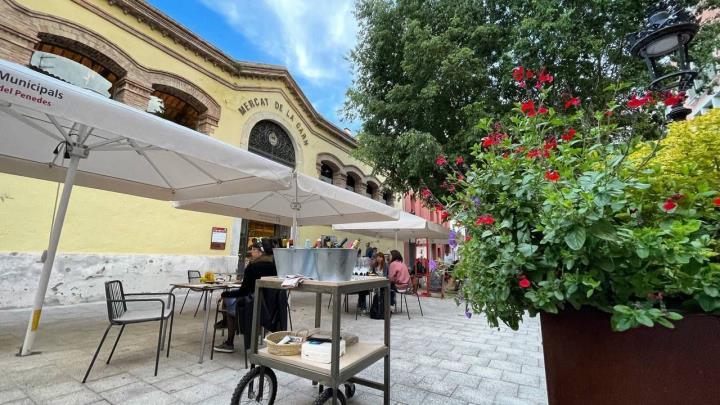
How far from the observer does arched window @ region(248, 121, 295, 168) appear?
9.86 meters

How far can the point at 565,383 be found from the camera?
133 cm

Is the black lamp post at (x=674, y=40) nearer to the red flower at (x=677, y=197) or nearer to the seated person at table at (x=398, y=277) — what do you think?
the red flower at (x=677, y=197)

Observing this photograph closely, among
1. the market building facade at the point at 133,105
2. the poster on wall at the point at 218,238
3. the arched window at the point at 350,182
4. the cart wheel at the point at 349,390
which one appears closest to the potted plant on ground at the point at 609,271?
the cart wheel at the point at 349,390

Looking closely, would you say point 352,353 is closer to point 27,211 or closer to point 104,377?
point 104,377

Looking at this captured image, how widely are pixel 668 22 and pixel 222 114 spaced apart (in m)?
9.11

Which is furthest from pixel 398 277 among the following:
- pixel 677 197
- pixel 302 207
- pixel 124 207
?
pixel 124 207

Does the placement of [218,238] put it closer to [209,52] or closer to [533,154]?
[209,52]

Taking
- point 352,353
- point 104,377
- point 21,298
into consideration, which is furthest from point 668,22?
point 21,298

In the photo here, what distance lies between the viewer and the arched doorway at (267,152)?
9.34 m

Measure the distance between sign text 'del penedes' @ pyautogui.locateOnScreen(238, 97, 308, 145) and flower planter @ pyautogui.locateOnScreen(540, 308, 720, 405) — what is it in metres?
9.86

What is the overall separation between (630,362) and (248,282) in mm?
3096

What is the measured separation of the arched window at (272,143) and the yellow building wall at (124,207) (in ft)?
1.19

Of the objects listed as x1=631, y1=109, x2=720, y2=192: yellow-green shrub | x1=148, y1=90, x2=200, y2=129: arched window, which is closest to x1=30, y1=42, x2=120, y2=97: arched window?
x1=148, y1=90, x2=200, y2=129: arched window

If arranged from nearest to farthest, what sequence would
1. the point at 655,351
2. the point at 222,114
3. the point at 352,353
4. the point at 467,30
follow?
the point at 655,351 < the point at 352,353 < the point at 467,30 < the point at 222,114
